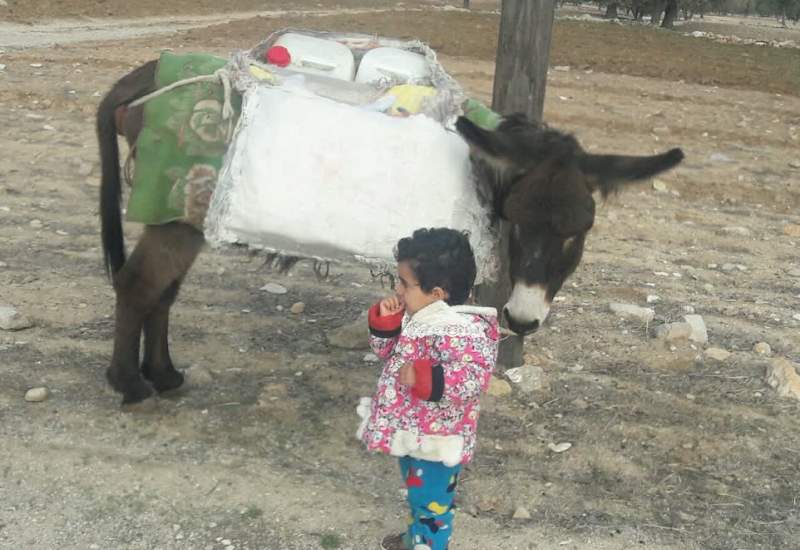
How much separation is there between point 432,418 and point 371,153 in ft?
3.55

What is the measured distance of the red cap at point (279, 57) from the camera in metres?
3.76

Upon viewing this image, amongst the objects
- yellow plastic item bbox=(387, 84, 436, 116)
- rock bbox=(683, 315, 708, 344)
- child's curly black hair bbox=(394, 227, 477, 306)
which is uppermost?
yellow plastic item bbox=(387, 84, 436, 116)

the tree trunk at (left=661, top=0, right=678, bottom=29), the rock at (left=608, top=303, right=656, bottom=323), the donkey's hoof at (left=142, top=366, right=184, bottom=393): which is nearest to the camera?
the donkey's hoof at (left=142, top=366, right=184, bottom=393)

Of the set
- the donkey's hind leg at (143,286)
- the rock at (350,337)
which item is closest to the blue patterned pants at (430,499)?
the donkey's hind leg at (143,286)

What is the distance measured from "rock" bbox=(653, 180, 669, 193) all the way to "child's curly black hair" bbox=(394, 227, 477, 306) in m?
5.56

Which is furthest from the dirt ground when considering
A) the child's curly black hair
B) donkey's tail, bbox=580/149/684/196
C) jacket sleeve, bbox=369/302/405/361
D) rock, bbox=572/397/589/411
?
donkey's tail, bbox=580/149/684/196

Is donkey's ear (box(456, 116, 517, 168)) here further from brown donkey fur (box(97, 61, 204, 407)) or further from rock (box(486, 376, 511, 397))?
rock (box(486, 376, 511, 397))

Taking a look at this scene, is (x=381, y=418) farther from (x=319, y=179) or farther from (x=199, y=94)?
(x=199, y=94)

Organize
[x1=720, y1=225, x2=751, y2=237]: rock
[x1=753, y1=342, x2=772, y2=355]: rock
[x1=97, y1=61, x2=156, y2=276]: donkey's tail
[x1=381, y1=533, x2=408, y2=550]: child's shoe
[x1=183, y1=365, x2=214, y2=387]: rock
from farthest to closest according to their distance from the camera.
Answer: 1. [x1=720, y1=225, x2=751, y2=237]: rock
2. [x1=753, y1=342, x2=772, y2=355]: rock
3. [x1=183, y1=365, x2=214, y2=387]: rock
4. [x1=97, y1=61, x2=156, y2=276]: donkey's tail
5. [x1=381, y1=533, x2=408, y2=550]: child's shoe

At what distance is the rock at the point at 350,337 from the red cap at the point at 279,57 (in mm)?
1491

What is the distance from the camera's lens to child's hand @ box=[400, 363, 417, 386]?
87.0 inches

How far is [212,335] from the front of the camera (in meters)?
4.36

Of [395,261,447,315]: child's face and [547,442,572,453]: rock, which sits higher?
[395,261,447,315]: child's face

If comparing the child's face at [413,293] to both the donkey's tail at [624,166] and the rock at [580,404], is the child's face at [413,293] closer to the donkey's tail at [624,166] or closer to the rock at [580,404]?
the donkey's tail at [624,166]
